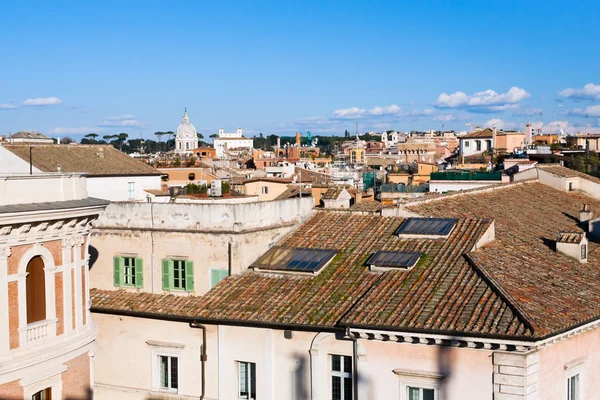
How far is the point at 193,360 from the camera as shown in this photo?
1981 cm

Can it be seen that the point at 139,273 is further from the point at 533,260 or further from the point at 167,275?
the point at 533,260

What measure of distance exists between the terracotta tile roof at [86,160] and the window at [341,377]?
87.9 ft

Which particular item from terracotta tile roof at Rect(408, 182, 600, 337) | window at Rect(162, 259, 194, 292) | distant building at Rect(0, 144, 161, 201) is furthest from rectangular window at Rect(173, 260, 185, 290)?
distant building at Rect(0, 144, 161, 201)

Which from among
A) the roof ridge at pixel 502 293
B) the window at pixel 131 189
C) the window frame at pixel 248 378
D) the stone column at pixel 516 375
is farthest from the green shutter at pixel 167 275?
the window at pixel 131 189

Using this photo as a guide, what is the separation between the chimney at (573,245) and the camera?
2064 centimetres

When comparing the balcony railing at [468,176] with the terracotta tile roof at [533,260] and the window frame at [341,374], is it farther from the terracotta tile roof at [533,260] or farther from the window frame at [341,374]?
the window frame at [341,374]

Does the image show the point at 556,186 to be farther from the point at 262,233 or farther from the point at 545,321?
the point at 545,321

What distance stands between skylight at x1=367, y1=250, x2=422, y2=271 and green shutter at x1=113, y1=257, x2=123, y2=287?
22.0 ft

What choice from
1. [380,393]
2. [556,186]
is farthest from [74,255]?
[556,186]

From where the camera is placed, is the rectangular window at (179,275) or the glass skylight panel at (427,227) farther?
the rectangular window at (179,275)

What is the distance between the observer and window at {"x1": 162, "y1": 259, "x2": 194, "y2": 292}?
2108cm

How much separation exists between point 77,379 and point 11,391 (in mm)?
1957

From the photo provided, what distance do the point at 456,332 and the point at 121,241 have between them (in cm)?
1007

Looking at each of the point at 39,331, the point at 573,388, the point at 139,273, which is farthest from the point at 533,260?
the point at 39,331
